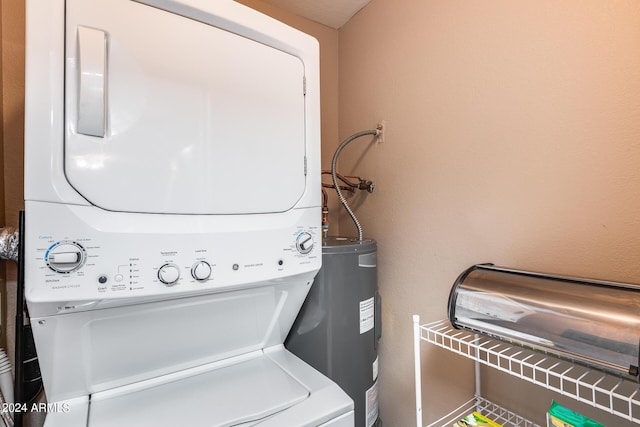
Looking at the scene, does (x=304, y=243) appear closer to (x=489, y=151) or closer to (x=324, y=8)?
(x=489, y=151)

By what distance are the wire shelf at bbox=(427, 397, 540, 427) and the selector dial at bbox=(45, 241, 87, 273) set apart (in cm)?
115

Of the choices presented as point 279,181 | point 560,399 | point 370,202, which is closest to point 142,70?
point 279,181

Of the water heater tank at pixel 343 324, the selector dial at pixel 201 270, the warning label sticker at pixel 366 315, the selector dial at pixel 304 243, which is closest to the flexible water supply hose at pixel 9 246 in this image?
the selector dial at pixel 201 270

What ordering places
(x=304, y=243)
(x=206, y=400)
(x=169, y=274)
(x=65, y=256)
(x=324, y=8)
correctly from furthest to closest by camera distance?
(x=324, y=8)
(x=304, y=243)
(x=206, y=400)
(x=169, y=274)
(x=65, y=256)

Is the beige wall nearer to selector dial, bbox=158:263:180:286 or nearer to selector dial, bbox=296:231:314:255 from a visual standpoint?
selector dial, bbox=296:231:314:255

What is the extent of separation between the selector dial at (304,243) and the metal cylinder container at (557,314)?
1.66 feet

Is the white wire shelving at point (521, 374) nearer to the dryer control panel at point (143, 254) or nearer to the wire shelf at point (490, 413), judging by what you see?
the wire shelf at point (490, 413)

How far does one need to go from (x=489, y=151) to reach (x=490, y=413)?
959 mm

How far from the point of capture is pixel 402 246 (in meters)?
1.51

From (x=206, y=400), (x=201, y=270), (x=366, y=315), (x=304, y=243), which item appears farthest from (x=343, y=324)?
(x=201, y=270)

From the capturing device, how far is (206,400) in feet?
3.09

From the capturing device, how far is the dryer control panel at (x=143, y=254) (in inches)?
27.6

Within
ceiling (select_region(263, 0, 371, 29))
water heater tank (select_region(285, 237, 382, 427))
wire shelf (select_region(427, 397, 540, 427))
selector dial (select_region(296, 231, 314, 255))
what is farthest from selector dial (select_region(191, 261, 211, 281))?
ceiling (select_region(263, 0, 371, 29))

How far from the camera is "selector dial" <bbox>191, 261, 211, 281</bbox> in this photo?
33.9 inches
